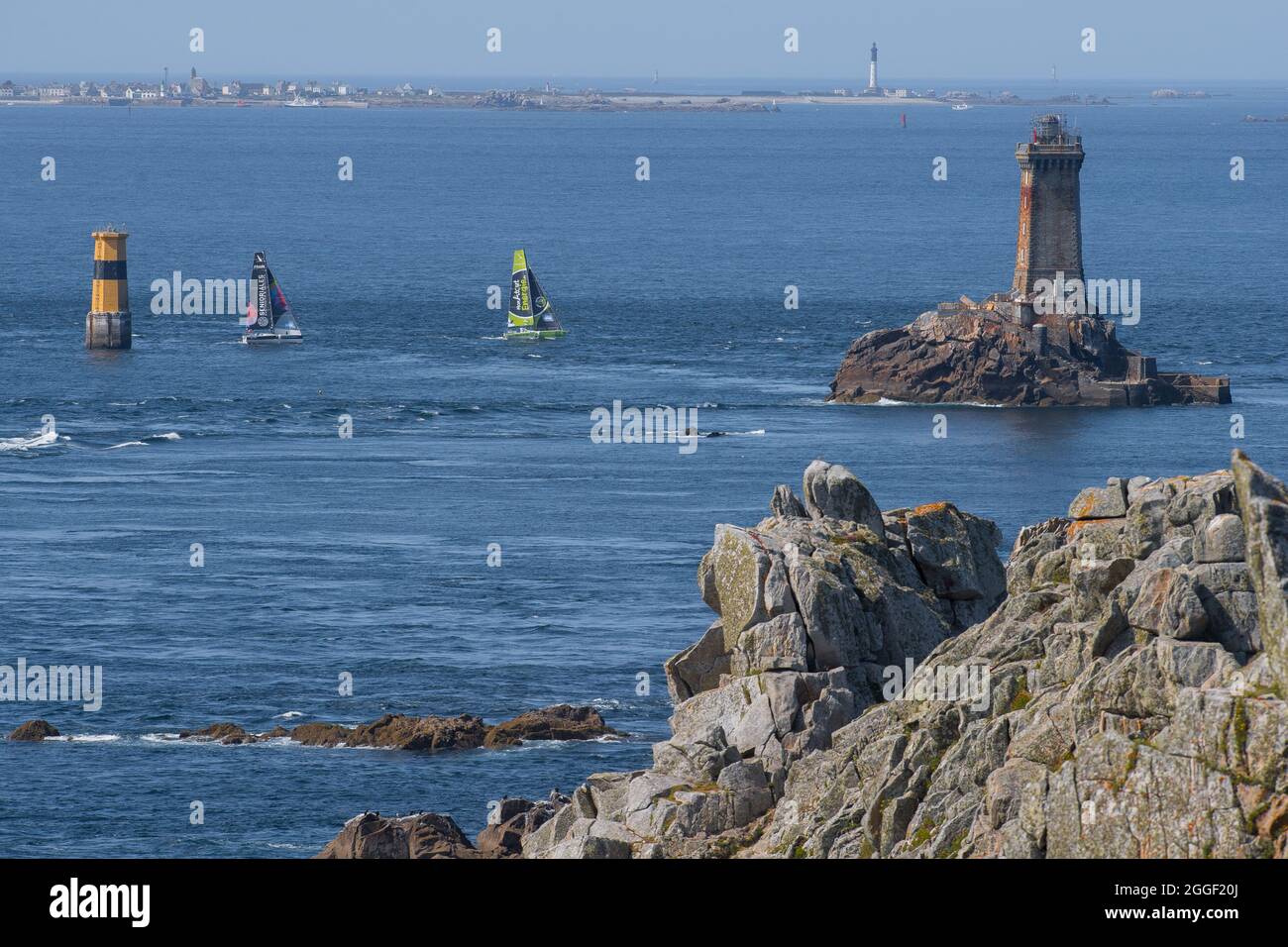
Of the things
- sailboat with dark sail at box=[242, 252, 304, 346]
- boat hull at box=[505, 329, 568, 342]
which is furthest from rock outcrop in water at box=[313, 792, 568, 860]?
boat hull at box=[505, 329, 568, 342]

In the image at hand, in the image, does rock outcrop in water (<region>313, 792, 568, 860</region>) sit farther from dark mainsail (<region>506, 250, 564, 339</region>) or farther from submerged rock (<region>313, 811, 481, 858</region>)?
dark mainsail (<region>506, 250, 564, 339</region>)

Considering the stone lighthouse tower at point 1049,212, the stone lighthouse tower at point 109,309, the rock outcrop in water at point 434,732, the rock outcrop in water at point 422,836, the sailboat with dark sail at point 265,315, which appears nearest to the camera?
the rock outcrop in water at point 422,836

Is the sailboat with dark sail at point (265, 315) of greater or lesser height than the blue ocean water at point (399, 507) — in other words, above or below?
above

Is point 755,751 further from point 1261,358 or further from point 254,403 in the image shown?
point 1261,358

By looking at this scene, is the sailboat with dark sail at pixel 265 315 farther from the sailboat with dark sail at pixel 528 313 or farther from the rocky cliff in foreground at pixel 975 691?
the rocky cliff in foreground at pixel 975 691

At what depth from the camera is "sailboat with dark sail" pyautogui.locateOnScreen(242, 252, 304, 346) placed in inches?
6831

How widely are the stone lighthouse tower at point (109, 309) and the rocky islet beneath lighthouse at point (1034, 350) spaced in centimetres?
5202

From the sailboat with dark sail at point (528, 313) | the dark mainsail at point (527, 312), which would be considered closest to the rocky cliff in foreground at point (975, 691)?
the sailboat with dark sail at point (528, 313)

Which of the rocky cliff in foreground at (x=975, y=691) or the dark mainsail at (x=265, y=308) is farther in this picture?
Answer: the dark mainsail at (x=265, y=308)

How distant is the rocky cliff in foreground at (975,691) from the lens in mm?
25922

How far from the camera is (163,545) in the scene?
333 ft

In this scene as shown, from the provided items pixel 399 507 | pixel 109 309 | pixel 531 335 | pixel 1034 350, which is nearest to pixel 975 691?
pixel 399 507

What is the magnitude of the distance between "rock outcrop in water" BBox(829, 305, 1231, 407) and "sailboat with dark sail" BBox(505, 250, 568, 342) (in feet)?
118

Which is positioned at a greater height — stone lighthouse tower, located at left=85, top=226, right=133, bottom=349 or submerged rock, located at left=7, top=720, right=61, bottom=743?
stone lighthouse tower, located at left=85, top=226, right=133, bottom=349
